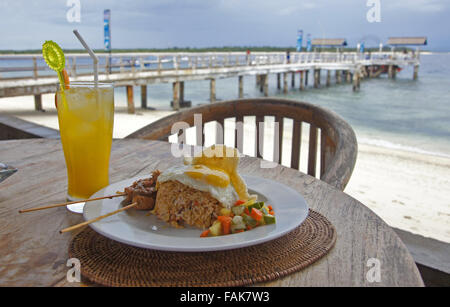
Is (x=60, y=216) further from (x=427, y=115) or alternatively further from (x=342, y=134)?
(x=427, y=115)

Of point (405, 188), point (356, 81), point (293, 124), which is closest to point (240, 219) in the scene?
point (293, 124)

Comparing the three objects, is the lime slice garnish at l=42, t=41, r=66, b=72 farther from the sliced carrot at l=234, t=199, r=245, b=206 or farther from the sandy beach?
the sandy beach

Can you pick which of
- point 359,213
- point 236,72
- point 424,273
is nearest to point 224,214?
point 359,213

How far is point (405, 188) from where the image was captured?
6.48 m

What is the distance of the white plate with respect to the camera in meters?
0.69

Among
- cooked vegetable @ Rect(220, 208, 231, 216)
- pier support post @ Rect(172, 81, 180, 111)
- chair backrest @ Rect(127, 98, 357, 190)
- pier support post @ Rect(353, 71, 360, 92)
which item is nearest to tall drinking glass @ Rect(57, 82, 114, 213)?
cooked vegetable @ Rect(220, 208, 231, 216)

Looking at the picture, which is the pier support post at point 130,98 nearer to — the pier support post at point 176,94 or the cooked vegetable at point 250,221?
the pier support post at point 176,94

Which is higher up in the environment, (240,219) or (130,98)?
(240,219)

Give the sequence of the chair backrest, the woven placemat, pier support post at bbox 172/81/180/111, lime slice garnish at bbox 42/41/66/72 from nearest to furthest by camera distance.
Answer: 1. the woven placemat
2. lime slice garnish at bbox 42/41/66/72
3. the chair backrest
4. pier support post at bbox 172/81/180/111

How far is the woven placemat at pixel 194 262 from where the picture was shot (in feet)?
2.17

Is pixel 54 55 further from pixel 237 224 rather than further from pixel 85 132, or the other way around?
pixel 237 224

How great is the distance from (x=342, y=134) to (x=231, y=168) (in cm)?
88

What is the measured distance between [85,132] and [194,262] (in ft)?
1.46

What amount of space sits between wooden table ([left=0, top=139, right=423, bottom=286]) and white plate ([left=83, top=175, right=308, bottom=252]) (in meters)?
0.08
